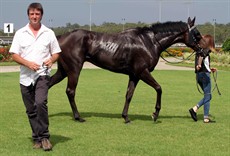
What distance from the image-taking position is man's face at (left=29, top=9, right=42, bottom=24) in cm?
640

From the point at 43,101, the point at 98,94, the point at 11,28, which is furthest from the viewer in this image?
the point at 11,28

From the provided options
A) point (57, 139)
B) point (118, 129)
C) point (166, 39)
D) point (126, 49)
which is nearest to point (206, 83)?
point (166, 39)

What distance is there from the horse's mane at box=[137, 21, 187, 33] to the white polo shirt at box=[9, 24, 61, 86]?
11.7 feet

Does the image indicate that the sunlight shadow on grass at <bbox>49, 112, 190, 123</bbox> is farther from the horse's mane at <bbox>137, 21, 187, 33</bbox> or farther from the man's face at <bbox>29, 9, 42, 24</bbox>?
the man's face at <bbox>29, 9, 42, 24</bbox>

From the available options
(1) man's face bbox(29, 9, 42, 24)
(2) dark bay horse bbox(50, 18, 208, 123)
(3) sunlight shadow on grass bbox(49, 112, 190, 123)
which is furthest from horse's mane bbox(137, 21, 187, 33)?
(1) man's face bbox(29, 9, 42, 24)

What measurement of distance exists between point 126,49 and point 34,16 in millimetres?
3387

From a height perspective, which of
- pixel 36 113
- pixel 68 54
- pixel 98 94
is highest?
pixel 68 54

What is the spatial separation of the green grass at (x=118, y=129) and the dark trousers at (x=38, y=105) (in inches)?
12.3

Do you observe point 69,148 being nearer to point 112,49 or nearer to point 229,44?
point 112,49

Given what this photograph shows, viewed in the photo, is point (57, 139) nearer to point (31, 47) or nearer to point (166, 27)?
point (31, 47)

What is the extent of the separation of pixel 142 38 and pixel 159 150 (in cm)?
347

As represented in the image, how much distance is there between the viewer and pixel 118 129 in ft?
27.8

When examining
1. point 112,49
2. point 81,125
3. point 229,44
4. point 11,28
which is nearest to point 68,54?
point 112,49

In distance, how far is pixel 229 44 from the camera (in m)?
41.2
